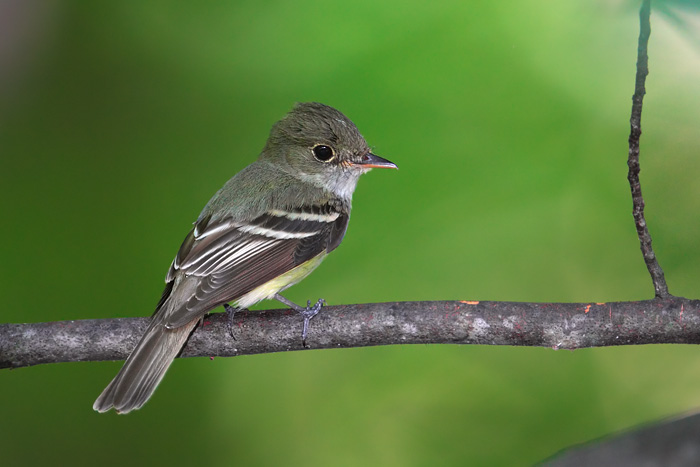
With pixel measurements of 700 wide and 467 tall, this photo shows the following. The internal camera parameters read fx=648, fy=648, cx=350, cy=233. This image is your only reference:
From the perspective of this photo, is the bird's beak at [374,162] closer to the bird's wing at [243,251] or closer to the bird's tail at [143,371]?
the bird's wing at [243,251]

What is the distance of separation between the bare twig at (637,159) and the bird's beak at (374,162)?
0.98 meters

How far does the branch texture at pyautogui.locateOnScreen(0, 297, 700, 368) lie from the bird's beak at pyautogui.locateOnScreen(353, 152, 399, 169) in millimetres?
743

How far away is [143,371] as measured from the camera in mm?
1907

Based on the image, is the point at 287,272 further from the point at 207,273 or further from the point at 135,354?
the point at 135,354

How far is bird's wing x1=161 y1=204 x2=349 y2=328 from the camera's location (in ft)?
6.56

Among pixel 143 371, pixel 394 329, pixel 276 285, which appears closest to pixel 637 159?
pixel 394 329

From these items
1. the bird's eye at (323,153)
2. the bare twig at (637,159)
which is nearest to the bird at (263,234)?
the bird's eye at (323,153)

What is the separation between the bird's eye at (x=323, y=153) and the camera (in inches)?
102

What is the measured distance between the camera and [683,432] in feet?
4.45

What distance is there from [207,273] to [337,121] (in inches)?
33.7

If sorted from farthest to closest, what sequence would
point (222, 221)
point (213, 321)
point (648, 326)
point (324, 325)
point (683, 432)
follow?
1. point (222, 221)
2. point (213, 321)
3. point (324, 325)
4. point (648, 326)
5. point (683, 432)

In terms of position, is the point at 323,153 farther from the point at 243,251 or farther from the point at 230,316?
the point at 230,316

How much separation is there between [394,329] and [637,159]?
79 cm

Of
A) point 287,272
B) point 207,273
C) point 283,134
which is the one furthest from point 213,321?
point 283,134
